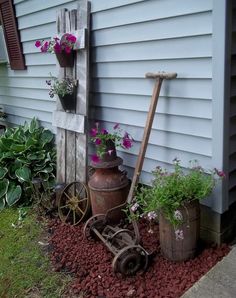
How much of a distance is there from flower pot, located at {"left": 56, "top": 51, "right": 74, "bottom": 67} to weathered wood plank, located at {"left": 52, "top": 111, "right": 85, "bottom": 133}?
467 millimetres

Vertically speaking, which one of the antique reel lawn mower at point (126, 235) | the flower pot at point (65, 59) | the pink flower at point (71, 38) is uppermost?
the pink flower at point (71, 38)

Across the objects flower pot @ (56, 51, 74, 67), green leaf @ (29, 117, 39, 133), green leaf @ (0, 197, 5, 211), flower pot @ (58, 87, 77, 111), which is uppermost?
flower pot @ (56, 51, 74, 67)

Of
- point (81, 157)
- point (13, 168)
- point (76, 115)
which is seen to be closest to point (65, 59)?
point (76, 115)

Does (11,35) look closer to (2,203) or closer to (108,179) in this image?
(2,203)

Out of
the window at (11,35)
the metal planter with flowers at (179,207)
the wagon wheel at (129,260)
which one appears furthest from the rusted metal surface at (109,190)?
the window at (11,35)

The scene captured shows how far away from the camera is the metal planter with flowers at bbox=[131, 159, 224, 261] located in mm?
2223

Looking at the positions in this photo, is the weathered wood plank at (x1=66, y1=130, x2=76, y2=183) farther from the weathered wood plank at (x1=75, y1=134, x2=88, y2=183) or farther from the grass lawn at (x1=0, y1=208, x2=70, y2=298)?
the grass lawn at (x1=0, y1=208, x2=70, y2=298)

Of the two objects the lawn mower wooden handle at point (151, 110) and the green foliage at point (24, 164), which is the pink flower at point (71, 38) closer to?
the lawn mower wooden handle at point (151, 110)

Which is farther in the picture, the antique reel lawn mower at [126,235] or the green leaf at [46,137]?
the green leaf at [46,137]

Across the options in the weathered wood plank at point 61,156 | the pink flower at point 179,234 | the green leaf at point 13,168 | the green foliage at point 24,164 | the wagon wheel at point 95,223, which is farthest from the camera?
the green leaf at point 13,168

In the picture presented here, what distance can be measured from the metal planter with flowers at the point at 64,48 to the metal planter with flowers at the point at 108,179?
83cm

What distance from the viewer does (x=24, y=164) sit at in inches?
148

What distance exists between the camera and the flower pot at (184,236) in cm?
228

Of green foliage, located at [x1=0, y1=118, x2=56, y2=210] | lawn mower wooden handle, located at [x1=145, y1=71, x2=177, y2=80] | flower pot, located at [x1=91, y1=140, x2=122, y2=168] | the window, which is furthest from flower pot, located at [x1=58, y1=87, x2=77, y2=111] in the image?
the window
